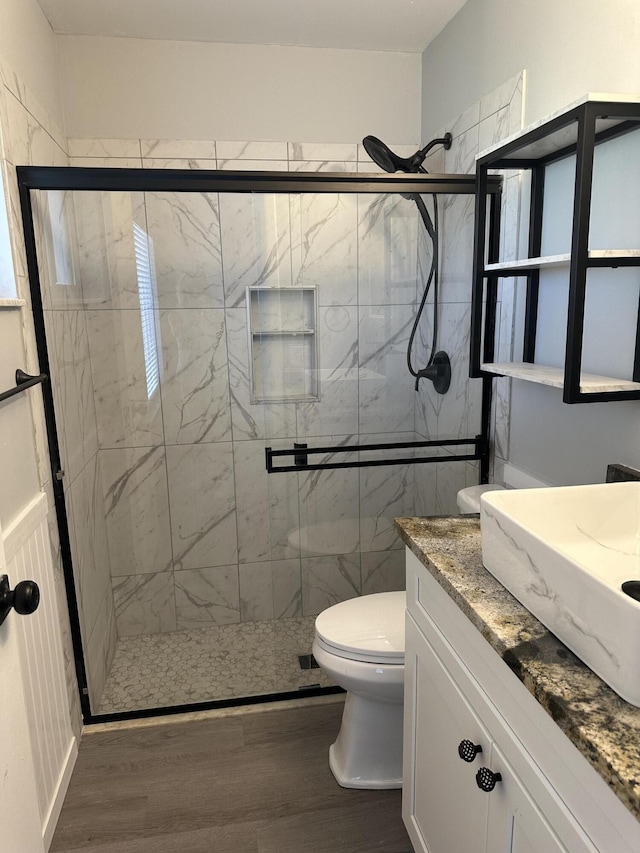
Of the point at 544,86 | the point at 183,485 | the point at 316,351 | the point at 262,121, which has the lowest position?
the point at 183,485

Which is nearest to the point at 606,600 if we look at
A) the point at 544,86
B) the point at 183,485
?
the point at 544,86

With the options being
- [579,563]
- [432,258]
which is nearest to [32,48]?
[432,258]

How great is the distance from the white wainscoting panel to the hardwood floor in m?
0.10

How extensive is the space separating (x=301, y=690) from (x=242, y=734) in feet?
0.94

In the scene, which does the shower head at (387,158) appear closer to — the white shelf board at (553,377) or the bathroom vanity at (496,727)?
the white shelf board at (553,377)

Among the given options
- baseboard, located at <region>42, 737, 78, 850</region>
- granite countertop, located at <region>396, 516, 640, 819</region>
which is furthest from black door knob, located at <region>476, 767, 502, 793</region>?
baseboard, located at <region>42, 737, 78, 850</region>

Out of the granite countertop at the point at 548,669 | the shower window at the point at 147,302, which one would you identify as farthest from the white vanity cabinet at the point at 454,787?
the shower window at the point at 147,302

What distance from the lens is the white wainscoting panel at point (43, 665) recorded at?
1.58 m

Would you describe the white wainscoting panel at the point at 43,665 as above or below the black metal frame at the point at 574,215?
below

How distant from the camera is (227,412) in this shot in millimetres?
2514

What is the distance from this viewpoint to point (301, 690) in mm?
2328

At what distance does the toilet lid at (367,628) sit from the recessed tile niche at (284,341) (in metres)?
0.72

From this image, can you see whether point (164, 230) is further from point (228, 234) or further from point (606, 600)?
point (606, 600)

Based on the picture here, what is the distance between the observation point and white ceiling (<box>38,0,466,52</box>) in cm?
216
